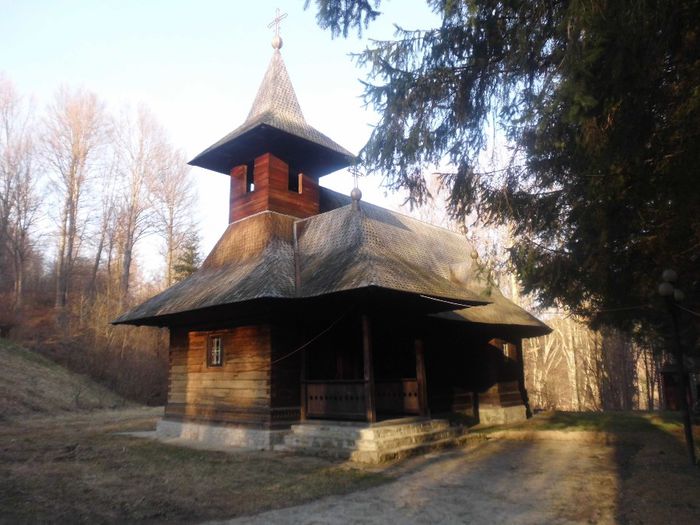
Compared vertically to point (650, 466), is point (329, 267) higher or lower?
higher

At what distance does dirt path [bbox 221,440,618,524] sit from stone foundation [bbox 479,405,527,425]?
634 cm

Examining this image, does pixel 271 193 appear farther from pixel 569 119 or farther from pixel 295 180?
pixel 569 119

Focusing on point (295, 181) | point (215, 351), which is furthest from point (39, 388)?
point (295, 181)

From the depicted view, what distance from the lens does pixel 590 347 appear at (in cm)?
3341

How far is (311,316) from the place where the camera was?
13.1 m

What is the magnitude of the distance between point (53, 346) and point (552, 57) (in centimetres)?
2765

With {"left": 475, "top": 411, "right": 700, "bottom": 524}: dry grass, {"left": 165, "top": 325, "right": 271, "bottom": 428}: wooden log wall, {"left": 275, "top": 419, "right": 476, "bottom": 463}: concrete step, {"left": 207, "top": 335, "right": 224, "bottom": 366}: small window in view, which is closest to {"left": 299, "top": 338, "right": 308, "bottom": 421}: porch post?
{"left": 275, "top": 419, "right": 476, "bottom": 463}: concrete step

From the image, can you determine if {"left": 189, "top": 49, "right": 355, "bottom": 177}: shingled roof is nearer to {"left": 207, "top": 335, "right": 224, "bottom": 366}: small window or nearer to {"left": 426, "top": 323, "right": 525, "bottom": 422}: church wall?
{"left": 207, "top": 335, "right": 224, "bottom": 366}: small window

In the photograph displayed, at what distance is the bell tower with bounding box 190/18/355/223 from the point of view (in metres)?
15.6

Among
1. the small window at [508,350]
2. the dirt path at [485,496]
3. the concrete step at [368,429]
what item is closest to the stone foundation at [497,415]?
the small window at [508,350]

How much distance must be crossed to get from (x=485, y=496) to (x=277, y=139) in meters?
11.4

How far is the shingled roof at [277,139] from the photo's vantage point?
1547 cm

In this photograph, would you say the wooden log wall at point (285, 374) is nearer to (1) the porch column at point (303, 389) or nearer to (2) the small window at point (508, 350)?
(1) the porch column at point (303, 389)

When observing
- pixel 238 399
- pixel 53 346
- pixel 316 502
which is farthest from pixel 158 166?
pixel 316 502
